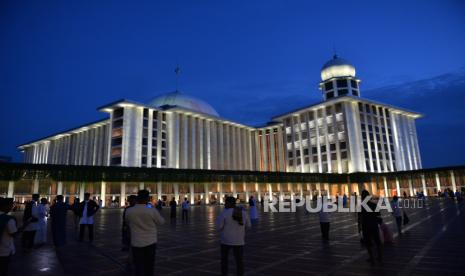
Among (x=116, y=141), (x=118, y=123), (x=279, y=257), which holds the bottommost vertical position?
(x=279, y=257)

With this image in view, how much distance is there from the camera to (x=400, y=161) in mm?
72938

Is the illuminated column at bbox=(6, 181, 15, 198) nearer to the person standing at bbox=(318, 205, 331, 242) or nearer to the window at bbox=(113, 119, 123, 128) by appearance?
the window at bbox=(113, 119, 123, 128)

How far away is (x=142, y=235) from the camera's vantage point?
15.5ft

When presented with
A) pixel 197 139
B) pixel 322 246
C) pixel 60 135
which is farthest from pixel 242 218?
pixel 60 135

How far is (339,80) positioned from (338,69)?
9.44ft

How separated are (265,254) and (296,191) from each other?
52.0 m

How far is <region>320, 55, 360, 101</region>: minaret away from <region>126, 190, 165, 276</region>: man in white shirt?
3130 inches

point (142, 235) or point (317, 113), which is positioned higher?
point (317, 113)

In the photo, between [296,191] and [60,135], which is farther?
[60,135]

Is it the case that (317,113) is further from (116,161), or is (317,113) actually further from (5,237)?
(5,237)

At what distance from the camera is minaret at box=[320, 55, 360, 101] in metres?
79.0

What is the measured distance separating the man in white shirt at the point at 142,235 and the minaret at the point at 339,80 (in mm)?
79504

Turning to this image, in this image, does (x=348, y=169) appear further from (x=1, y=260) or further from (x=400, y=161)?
(x=1, y=260)

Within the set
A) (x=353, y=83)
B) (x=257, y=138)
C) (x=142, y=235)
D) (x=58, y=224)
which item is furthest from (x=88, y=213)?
(x=353, y=83)
